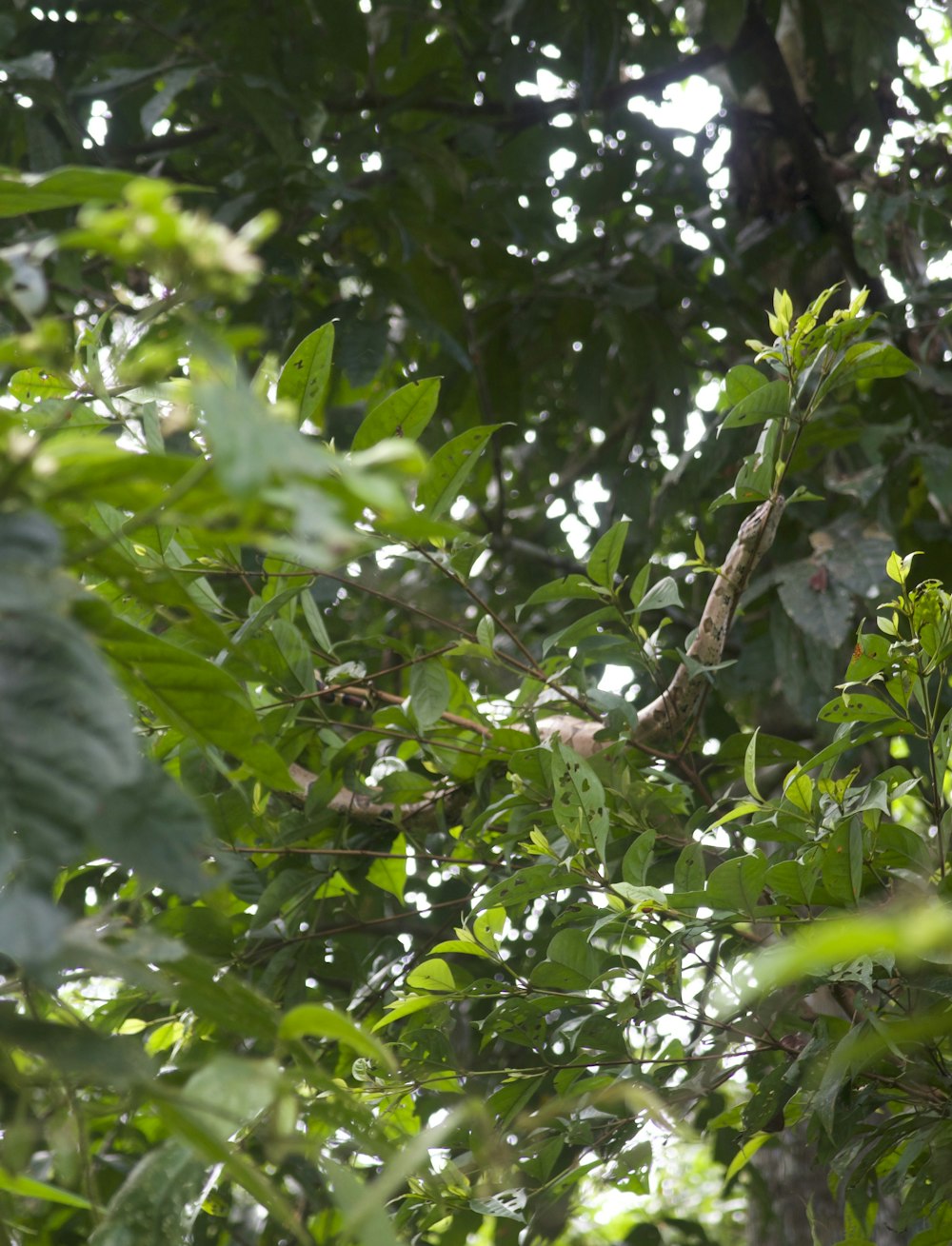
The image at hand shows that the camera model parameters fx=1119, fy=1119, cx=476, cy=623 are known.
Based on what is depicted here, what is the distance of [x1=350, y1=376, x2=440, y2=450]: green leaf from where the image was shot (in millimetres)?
570

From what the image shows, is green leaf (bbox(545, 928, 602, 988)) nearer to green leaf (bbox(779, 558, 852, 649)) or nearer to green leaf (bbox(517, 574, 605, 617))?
green leaf (bbox(517, 574, 605, 617))

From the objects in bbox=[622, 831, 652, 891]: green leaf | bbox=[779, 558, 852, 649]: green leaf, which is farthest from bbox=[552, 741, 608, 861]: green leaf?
bbox=[779, 558, 852, 649]: green leaf

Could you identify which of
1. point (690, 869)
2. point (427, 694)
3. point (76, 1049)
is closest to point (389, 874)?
point (427, 694)

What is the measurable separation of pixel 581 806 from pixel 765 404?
23cm

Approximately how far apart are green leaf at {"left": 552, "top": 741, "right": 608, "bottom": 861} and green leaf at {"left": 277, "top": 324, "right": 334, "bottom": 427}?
23 centimetres

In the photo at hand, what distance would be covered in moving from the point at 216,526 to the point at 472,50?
1.59m

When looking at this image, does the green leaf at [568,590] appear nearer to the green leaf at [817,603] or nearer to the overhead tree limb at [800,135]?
the green leaf at [817,603]

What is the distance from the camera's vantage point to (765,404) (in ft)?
1.94

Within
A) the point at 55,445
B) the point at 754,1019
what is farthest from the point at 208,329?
the point at 754,1019

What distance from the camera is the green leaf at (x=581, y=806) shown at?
574 millimetres

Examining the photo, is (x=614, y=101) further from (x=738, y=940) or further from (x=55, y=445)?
(x=55, y=445)

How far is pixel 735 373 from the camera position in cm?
64

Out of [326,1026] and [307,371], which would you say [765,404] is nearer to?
[307,371]

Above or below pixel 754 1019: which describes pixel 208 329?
above
